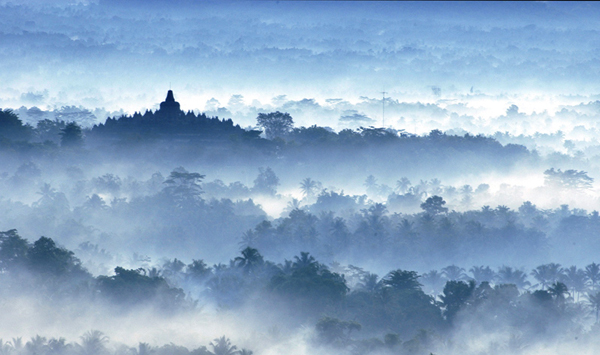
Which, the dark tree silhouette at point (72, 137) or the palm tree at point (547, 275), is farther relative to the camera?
the dark tree silhouette at point (72, 137)

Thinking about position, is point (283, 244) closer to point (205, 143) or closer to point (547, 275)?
point (547, 275)

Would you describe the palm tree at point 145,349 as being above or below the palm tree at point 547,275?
below

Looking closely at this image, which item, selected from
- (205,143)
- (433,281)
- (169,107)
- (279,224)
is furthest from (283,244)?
(205,143)

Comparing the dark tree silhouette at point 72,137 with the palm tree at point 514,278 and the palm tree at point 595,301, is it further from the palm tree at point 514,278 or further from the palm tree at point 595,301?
the palm tree at point 595,301

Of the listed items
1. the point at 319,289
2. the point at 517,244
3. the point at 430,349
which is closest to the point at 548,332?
the point at 430,349

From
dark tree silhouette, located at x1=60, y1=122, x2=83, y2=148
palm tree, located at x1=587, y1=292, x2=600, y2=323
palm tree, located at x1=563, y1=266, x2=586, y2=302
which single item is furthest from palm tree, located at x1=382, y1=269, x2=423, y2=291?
dark tree silhouette, located at x1=60, y1=122, x2=83, y2=148

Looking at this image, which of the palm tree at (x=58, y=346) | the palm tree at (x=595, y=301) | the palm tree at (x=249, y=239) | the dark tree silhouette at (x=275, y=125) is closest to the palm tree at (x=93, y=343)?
the palm tree at (x=58, y=346)

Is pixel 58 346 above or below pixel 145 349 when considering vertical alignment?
above

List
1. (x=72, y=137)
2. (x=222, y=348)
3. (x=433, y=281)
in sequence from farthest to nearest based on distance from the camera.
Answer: (x=72, y=137), (x=433, y=281), (x=222, y=348)
